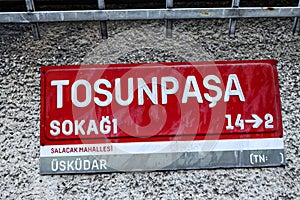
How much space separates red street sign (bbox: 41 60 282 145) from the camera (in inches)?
53.7

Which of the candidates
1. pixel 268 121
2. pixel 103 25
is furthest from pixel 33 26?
pixel 268 121

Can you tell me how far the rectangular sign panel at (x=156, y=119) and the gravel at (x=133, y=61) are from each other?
0.03m

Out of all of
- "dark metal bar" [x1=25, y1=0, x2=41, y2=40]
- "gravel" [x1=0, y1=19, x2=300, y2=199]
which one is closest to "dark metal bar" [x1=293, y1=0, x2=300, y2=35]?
"gravel" [x1=0, y1=19, x2=300, y2=199]

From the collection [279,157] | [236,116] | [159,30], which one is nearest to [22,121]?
[159,30]

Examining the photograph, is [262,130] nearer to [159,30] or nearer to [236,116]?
[236,116]

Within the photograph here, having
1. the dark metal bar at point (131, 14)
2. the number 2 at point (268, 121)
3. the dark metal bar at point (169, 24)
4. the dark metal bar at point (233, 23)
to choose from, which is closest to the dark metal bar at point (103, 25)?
the dark metal bar at point (131, 14)

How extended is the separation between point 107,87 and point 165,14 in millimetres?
268

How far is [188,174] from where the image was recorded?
1.37 meters

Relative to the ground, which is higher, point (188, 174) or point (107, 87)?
point (107, 87)

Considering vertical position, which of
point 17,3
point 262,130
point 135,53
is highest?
point 17,3

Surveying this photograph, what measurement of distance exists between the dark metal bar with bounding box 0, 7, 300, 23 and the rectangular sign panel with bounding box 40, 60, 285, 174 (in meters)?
0.14

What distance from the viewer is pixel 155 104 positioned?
1375 millimetres

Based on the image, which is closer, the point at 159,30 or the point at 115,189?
the point at 115,189

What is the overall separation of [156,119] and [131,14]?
31 centimetres
